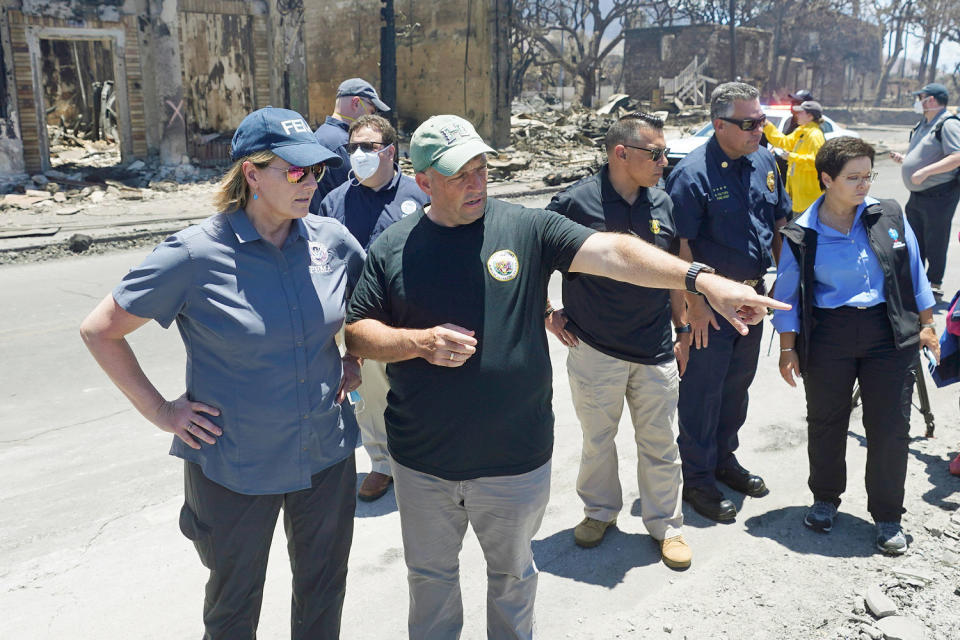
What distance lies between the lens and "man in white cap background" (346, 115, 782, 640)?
9.10 ft

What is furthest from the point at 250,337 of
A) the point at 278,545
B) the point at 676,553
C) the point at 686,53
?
the point at 686,53

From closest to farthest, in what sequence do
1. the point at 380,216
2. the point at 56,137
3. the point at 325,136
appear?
the point at 380,216
the point at 325,136
the point at 56,137

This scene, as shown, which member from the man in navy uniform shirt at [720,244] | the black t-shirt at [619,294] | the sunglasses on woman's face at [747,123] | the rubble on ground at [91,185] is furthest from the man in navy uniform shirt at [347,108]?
the rubble on ground at [91,185]

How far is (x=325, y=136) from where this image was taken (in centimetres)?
613

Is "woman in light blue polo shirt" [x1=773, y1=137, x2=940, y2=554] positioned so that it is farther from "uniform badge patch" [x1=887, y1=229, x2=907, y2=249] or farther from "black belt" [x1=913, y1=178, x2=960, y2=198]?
"black belt" [x1=913, y1=178, x2=960, y2=198]

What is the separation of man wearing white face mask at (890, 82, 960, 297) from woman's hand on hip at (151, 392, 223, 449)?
7.54m

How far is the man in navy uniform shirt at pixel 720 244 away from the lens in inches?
176

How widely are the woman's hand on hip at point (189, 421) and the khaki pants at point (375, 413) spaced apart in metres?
2.05

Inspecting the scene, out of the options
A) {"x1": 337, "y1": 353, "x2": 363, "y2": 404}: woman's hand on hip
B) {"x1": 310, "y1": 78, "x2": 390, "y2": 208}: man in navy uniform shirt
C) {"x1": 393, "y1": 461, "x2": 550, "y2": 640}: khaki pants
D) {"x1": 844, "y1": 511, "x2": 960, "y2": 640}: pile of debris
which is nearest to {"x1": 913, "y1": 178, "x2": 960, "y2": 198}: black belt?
{"x1": 844, "y1": 511, "x2": 960, "y2": 640}: pile of debris

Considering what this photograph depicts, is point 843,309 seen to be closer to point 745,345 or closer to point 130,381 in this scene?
point 745,345

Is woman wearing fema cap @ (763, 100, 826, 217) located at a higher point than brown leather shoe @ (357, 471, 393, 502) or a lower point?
higher

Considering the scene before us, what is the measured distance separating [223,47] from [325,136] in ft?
50.6

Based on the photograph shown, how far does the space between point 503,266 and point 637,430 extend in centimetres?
177

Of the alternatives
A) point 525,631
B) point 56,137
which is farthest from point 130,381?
point 56,137
